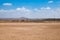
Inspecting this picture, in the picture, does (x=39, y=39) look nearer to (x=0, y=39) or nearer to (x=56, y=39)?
(x=56, y=39)

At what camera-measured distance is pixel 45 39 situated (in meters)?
5.37

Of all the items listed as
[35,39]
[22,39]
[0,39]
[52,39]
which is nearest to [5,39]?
[0,39]

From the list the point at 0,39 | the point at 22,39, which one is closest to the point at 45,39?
the point at 22,39

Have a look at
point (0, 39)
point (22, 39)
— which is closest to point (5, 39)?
point (0, 39)

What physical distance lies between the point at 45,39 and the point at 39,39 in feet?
0.62

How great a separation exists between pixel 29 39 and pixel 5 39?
30.0 inches

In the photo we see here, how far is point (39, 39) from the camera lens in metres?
5.38

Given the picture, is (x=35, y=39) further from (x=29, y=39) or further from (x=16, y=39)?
(x=16, y=39)

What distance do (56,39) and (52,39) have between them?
13cm

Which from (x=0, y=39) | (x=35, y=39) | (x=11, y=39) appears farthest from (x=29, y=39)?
(x=0, y=39)

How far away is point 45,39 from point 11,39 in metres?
1.08

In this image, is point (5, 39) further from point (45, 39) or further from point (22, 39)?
point (45, 39)

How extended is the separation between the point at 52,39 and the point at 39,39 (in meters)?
0.41

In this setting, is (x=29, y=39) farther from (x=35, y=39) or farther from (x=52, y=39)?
(x=52, y=39)
